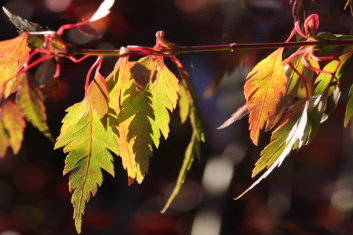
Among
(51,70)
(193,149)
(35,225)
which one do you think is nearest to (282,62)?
(193,149)

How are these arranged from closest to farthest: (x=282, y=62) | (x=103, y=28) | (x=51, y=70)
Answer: (x=51, y=70) < (x=282, y=62) < (x=103, y=28)

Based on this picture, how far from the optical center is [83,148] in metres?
0.81

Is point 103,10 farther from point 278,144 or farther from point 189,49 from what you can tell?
point 278,144

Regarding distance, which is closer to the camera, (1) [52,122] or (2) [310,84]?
(2) [310,84]

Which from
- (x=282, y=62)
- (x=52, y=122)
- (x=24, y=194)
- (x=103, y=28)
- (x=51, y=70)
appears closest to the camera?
(x=51, y=70)

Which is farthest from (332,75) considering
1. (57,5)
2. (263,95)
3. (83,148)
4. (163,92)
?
(57,5)

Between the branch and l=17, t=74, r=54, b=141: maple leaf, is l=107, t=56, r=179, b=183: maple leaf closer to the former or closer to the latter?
the branch

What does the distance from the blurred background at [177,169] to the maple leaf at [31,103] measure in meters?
1.30

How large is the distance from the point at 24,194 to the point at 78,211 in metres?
2.54

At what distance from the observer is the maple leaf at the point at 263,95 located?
0.82 meters

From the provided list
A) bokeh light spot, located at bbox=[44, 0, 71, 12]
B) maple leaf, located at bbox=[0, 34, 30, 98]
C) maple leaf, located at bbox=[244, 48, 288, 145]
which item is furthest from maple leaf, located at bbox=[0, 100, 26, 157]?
bokeh light spot, located at bbox=[44, 0, 71, 12]

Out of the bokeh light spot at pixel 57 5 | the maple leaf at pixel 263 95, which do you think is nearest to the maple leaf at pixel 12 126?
the maple leaf at pixel 263 95

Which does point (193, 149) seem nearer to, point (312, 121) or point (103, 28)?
point (312, 121)

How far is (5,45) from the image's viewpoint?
0.79 metres
